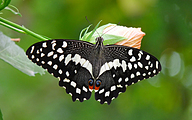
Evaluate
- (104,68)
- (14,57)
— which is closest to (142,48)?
(104,68)

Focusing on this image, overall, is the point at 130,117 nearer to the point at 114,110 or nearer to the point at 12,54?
the point at 114,110

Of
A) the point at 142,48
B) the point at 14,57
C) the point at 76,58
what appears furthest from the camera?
the point at 142,48

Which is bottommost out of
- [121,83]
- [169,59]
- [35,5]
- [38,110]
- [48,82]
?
[38,110]

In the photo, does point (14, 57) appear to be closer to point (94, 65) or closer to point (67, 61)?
point (67, 61)

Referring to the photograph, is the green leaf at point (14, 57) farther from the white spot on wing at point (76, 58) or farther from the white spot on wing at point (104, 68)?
the white spot on wing at point (104, 68)

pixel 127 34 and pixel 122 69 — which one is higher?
pixel 127 34

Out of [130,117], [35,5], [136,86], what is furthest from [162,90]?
[35,5]
